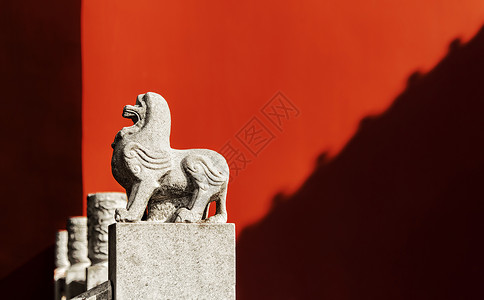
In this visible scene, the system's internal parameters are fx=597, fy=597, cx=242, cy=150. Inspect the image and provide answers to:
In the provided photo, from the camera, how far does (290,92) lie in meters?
6.29

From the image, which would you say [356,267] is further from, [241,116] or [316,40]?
[316,40]

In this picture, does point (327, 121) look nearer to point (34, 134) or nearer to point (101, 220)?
point (101, 220)

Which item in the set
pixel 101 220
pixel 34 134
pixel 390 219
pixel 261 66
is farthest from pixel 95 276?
pixel 390 219

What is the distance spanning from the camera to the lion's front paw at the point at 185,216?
3.25m

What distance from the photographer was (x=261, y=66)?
250 inches

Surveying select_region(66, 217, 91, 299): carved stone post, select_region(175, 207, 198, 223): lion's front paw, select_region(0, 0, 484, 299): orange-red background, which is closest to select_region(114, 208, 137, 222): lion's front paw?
select_region(175, 207, 198, 223): lion's front paw

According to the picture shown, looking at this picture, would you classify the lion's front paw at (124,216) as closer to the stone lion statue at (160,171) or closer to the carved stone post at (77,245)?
the stone lion statue at (160,171)

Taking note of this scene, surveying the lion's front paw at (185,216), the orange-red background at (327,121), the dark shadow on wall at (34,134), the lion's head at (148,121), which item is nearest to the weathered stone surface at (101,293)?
the lion's front paw at (185,216)

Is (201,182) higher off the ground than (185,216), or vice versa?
(201,182)

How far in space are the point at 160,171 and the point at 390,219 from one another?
3551 mm

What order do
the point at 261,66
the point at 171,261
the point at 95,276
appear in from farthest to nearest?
the point at 261,66, the point at 95,276, the point at 171,261

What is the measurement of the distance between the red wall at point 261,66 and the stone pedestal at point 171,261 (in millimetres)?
2911

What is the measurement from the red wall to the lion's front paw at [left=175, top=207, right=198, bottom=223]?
9.50ft

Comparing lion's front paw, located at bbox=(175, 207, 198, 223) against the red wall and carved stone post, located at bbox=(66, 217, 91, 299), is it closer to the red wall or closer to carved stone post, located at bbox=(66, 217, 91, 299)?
the red wall
